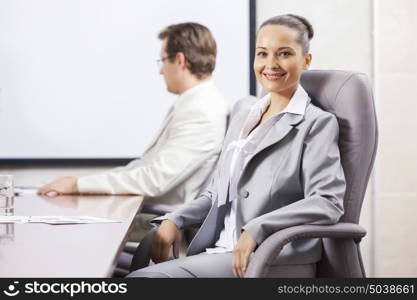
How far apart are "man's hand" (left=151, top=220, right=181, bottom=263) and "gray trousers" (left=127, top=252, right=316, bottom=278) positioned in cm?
22

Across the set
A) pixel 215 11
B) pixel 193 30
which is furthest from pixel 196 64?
pixel 215 11

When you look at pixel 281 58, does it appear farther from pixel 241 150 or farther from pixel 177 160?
pixel 177 160

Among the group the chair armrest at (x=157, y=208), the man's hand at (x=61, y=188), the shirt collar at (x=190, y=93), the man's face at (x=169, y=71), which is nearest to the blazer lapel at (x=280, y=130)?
the chair armrest at (x=157, y=208)

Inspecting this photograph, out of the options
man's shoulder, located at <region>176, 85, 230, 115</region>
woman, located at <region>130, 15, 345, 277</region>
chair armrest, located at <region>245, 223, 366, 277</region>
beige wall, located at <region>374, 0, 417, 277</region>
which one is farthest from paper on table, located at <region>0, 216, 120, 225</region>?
beige wall, located at <region>374, 0, 417, 277</region>

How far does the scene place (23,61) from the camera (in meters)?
3.42

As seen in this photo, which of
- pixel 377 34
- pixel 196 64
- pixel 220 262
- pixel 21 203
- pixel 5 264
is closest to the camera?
pixel 5 264

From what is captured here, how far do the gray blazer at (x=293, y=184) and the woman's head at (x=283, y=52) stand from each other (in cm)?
12

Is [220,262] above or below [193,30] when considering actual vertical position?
below

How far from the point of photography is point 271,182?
6.23 ft

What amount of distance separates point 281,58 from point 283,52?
0.8 inches

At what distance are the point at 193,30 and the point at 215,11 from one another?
246 mm

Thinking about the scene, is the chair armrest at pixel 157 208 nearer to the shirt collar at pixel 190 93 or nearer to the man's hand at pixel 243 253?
the shirt collar at pixel 190 93

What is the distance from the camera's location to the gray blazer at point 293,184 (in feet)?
5.81

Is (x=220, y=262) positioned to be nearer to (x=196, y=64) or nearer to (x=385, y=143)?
(x=196, y=64)
